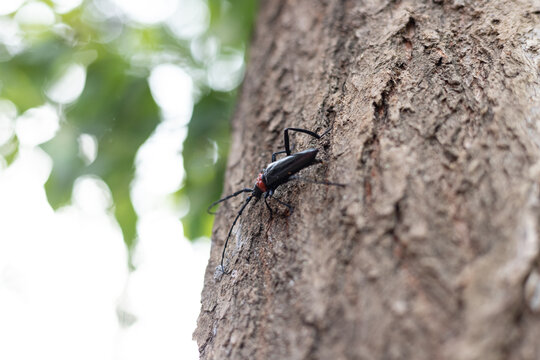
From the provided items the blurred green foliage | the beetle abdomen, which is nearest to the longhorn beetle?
the beetle abdomen

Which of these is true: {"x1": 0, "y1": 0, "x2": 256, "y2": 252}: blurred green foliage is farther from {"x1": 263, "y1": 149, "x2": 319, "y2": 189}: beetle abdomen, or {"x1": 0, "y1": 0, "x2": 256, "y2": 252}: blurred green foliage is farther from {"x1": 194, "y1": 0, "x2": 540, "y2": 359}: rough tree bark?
{"x1": 263, "y1": 149, "x2": 319, "y2": 189}: beetle abdomen

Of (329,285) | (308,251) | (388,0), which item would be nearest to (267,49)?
(388,0)

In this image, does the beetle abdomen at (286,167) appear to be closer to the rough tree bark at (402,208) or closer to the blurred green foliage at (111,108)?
the rough tree bark at (402,208)

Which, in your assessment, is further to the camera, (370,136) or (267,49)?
(267,49)

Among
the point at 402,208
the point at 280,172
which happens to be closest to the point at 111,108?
the point at 280,172

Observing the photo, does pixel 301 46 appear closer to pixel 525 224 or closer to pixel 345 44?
pixel 345 44

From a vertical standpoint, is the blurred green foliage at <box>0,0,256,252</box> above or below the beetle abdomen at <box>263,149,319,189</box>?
above
